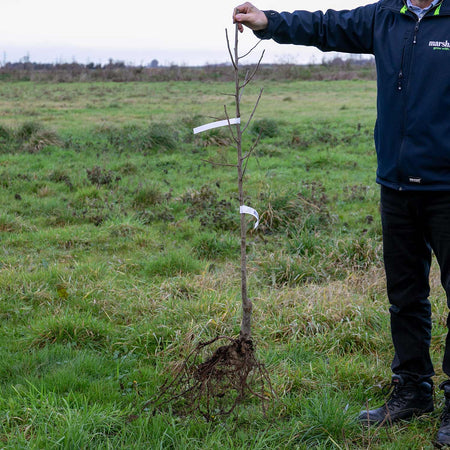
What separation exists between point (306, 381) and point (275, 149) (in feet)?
29.8

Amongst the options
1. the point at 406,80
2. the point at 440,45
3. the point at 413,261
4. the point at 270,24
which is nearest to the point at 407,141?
the point at 406,80

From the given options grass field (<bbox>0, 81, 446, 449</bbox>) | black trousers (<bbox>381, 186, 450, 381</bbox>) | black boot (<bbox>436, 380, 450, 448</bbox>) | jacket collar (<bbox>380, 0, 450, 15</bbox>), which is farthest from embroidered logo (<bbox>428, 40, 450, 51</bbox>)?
grass field (<bbox>0, 81, 446, 449</bbox>)

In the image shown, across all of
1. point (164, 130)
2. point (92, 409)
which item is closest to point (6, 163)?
point (164, 130)

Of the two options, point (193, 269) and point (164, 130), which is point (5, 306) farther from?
point (164, 130)

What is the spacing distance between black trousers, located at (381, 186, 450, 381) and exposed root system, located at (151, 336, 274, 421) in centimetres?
86

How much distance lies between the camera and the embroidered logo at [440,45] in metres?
2.65

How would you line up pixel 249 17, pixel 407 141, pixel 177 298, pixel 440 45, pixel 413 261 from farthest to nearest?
1. pixel 177 298
2. pixel 413 261
3. pixel 249 17
4. pixel 407 141
5. pixel 440 45

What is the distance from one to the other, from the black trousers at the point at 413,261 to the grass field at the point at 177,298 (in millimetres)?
370

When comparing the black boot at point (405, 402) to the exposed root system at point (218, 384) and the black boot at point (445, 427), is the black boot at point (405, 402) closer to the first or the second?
the black boot at point (445, 427)

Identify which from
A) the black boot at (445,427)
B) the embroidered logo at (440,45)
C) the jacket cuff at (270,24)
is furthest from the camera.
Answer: the jacket cuff at (270,24)

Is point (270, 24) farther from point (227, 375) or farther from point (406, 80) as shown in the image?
point (227, 375)

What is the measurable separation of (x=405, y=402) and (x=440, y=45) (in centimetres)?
198

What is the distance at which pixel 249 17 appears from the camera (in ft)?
9.55

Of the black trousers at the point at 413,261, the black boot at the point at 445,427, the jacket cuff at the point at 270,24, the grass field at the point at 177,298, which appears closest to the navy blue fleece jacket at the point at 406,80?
the jacket cuff at the point at 270,24
